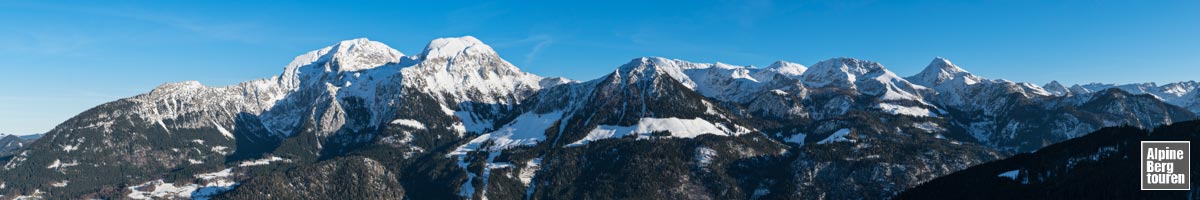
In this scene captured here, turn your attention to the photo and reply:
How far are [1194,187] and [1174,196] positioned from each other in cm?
554

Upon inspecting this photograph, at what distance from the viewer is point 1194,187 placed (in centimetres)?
19925

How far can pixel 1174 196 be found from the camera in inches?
7840
